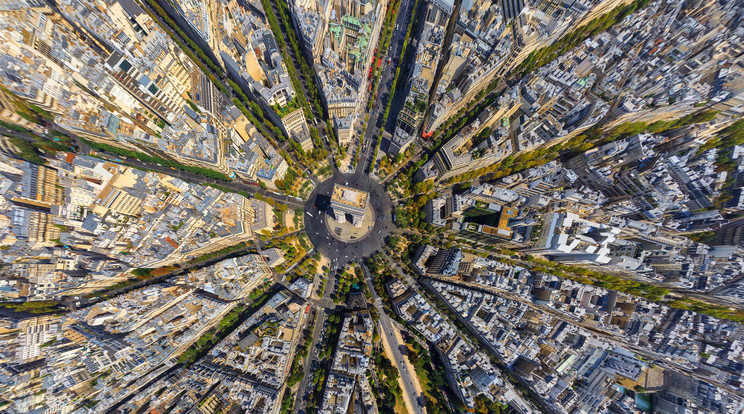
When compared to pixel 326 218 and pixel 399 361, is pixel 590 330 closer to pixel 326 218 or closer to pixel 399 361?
pixel 399 361

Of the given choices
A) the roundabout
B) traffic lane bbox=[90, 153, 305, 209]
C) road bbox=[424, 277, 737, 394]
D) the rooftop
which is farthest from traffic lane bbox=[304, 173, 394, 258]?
road bbox=[424, 277, 737, 394]

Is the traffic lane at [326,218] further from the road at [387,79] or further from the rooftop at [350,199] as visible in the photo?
the rooftop at [350,199]

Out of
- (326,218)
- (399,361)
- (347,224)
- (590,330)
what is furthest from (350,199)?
(590,330)

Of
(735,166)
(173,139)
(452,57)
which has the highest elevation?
(452,57)

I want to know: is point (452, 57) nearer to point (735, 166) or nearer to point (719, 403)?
point (735, 166)

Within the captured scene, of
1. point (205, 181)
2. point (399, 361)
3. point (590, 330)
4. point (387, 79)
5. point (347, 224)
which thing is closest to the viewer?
point (399, 361)

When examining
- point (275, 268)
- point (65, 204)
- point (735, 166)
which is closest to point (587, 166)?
point (735, 166)

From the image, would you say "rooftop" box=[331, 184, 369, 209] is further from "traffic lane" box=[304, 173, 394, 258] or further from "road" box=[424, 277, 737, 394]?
"road" box=[424, 277, 737, 394]

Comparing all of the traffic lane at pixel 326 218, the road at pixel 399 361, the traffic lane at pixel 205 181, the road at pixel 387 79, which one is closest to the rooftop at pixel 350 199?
the traffic lane at pixel 326 218

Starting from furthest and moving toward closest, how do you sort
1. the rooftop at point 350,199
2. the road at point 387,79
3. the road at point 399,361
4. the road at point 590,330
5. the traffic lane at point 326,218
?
1. the road at point 387,79
2. the traffic lane at point 326,218
3. the road at point 399,361
4. the road at point 590,330
5. the rooftop at point 350,199
